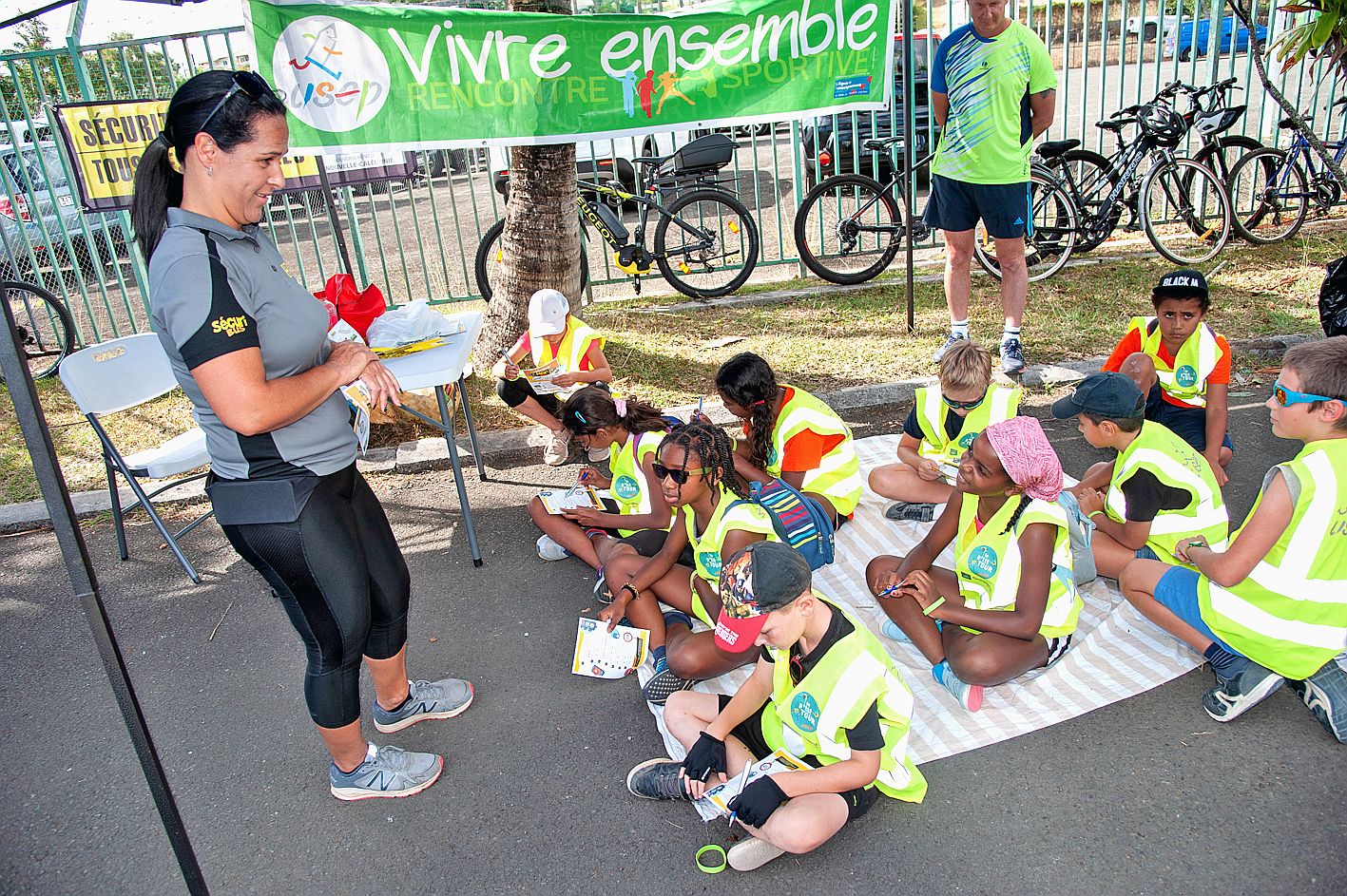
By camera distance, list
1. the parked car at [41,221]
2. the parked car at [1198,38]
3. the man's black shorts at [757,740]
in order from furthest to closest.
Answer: the parked car at [1198,38] → the parked car at [41,221] → the man's black shorts at [757,740]

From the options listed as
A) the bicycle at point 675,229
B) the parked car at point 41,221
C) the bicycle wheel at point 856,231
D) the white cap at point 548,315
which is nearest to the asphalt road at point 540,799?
the white cap at point 548,315

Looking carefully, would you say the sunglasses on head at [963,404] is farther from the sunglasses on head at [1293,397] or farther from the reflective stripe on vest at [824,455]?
the sunglasses on head at [1293,397]

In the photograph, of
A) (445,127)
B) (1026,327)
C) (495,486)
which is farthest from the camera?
(1026,327)

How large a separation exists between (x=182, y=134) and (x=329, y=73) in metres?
3.80

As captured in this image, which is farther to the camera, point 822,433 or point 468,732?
point 822,433

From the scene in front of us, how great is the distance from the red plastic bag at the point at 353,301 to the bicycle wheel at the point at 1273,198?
7.02 m

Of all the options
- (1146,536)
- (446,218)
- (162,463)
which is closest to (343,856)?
(162,463)

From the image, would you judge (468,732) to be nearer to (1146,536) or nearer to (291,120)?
(1146,536)

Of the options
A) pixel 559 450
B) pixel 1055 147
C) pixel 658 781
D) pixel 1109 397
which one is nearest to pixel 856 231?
pixel 1055 147

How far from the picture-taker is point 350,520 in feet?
8.41

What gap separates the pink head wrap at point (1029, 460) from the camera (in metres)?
2.90

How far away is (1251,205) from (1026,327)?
3577 mm

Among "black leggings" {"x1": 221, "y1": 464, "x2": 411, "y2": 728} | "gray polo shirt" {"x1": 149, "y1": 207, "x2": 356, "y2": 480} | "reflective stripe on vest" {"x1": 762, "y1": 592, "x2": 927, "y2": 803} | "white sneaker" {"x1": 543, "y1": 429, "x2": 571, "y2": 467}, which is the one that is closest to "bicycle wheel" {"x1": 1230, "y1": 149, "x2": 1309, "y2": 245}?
"white sneaker" {"x1": 543, "y1": 429, "x2": 571, "y2": 467}

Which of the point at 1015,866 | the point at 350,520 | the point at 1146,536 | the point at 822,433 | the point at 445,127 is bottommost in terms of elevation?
the point at 1015,866
